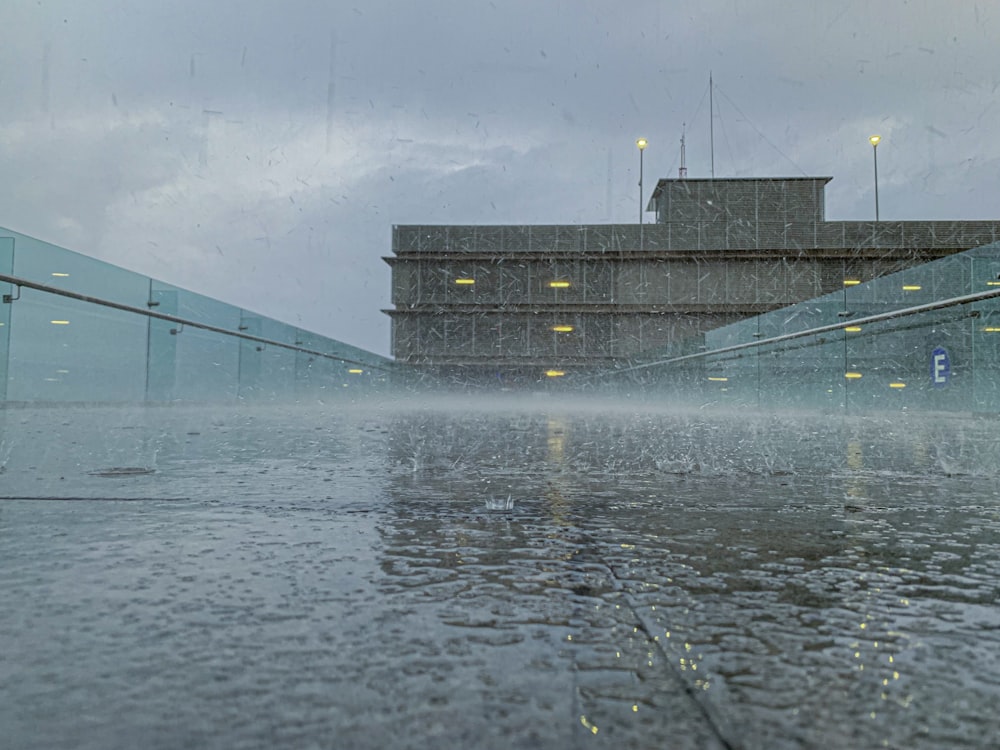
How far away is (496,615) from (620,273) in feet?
92.5

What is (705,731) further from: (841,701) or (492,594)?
(492,594)

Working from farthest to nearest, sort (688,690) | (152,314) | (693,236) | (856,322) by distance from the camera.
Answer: (693,236) → (152,314) → (856,322) → (688,690)

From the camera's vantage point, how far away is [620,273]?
28469 mm

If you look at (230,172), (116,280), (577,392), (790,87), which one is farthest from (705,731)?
(230,172)

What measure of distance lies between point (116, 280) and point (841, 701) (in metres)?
7.84

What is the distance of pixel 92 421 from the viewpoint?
5992mm

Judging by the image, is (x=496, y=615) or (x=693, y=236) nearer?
(x=496, y=615)

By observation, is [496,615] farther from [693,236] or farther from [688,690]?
[693,236]

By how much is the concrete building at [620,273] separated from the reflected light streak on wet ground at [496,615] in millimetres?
26114

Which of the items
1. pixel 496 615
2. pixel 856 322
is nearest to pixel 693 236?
pixel 856 322

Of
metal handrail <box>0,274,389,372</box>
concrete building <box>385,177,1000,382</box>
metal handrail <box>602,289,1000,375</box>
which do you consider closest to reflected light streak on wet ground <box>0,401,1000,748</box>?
metal handrail <box>602,289,1000,375</box>

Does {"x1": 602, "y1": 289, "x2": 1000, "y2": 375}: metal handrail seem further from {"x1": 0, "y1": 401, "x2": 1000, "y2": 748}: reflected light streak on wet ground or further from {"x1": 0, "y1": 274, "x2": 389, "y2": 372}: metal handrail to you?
{"x1": 0, "y1": 274, "x2": 389, "y2": 372}: metal handrail

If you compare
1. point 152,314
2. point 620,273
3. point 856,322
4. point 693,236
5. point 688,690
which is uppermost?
point 693,236

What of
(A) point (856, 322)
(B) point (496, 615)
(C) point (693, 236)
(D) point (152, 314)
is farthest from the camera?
(C) point (693, 236)
